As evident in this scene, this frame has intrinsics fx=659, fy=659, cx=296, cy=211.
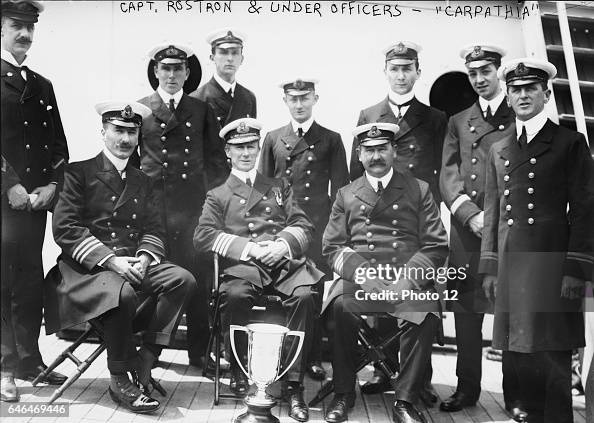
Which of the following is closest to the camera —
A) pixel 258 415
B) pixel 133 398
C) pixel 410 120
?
pixel 258 415

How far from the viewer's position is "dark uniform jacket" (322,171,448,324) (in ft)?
13.2

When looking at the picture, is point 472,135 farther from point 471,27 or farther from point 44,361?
point 44,361

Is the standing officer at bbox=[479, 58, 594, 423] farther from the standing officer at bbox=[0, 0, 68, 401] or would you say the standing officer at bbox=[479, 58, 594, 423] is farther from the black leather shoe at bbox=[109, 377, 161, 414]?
the standing officer at bbox=[0, 0, 68, 401]

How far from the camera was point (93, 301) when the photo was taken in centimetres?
382

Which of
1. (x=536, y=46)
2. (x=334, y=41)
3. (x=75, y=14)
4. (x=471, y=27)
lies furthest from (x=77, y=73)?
(x=536, y=46)

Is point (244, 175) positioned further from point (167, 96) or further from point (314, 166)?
point (167, 96)

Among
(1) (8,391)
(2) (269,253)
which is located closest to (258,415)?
(2) (269,253)

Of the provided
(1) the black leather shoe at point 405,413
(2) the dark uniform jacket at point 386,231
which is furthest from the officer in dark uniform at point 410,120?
(1) the black leather shoe at point 405,413

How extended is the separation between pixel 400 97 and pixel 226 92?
1.20 m

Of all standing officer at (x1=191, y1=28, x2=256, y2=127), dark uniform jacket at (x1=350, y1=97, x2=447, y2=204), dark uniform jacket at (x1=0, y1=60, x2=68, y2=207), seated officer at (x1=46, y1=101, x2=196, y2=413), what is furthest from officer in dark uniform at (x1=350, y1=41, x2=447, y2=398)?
dark uniform jacket at (x1=0, y1=60, x2=68, y2=207)

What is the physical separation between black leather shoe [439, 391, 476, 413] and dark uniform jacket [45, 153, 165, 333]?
1.99 metres

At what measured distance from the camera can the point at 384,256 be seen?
159 inches

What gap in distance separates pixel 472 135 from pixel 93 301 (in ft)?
8.41

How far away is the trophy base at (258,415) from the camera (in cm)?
353
